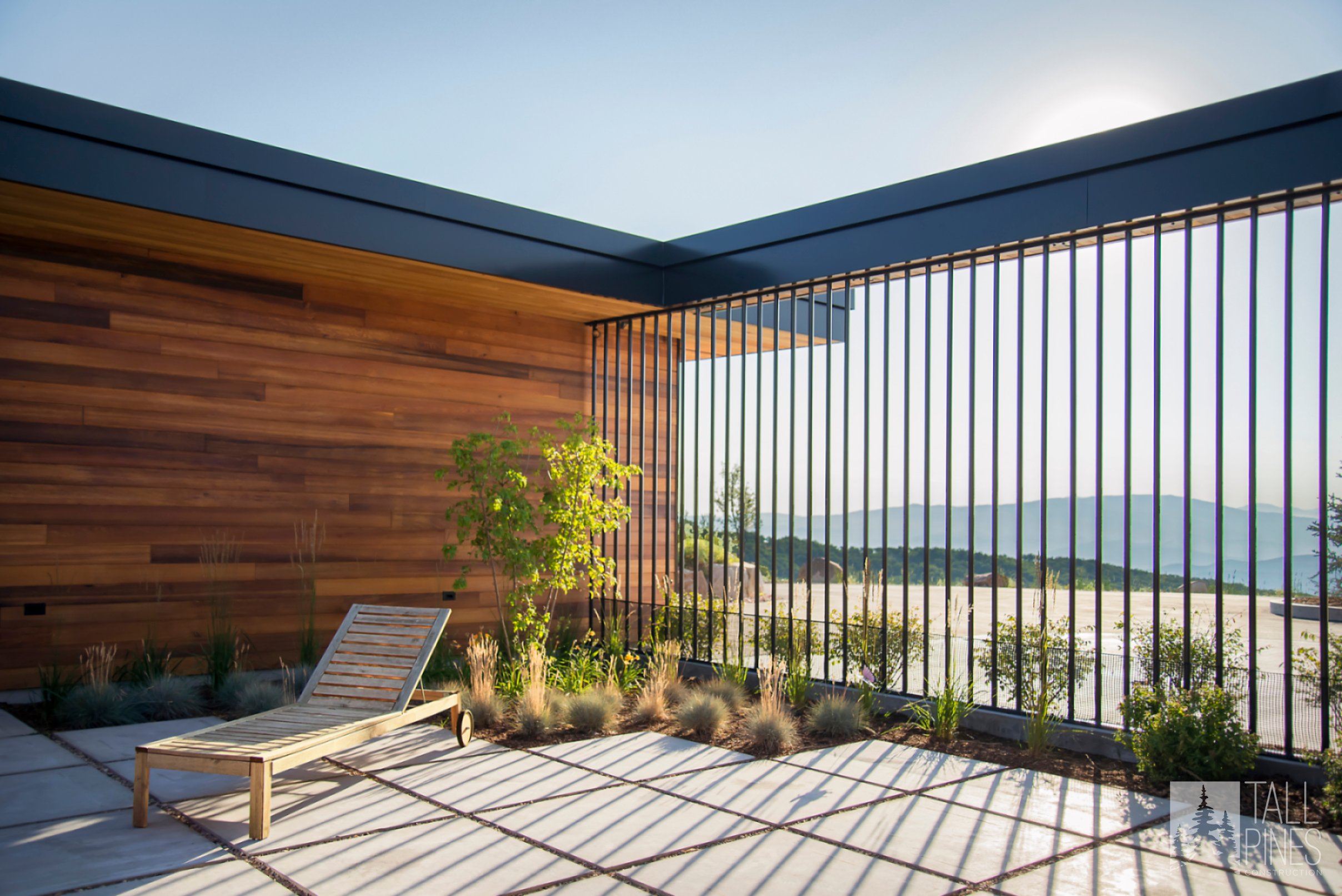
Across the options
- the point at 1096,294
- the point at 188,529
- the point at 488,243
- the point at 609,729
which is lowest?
the point at 609,729

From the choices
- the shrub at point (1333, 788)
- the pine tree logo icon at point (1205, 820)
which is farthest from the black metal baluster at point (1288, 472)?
the pine tree logo icon at point (1205, 820)

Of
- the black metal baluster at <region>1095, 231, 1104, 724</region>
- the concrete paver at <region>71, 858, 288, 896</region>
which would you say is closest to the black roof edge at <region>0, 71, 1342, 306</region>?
the black metal baluster at <region>1095, 231, 1104, 724</region>

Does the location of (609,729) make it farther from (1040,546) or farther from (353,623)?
(1040,546)

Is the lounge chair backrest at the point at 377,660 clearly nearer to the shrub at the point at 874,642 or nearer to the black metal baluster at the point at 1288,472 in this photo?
the shrub at the point at 874,642

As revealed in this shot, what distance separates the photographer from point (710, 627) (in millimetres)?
7801

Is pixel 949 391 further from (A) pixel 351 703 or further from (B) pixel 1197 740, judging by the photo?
(A) pixel 351 703

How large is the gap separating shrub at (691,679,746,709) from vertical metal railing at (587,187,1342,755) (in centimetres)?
42

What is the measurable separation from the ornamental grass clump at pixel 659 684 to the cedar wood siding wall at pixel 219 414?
211 centimetres

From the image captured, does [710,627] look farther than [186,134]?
Yes

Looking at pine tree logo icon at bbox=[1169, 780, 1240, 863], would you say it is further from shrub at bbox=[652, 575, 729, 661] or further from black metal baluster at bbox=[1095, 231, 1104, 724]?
shrub at bbox=[652, 575, 729, 661]

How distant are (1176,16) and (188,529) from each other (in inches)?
372

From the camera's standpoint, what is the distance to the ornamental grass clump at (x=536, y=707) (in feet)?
18.5

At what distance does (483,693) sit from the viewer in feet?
19.5

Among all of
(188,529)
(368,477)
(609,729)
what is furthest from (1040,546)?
(188,529)
